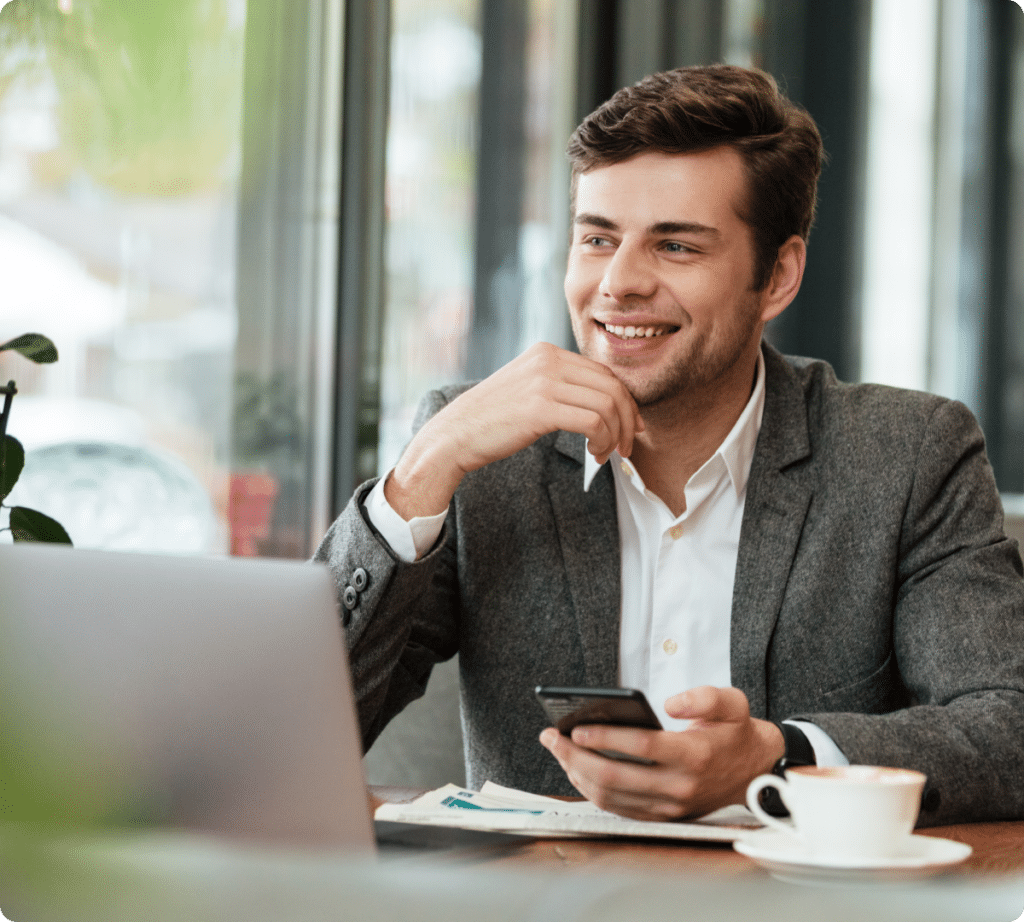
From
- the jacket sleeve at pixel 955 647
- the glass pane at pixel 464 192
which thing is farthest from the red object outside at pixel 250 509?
the jacket sleeve at pixel 955 647

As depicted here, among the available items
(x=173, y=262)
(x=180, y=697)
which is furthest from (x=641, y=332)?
(x=173, y=262)

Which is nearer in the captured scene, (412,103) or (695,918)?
(695,918)

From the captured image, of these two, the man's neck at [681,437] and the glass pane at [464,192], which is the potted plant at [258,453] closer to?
the glass pane at [464,192]

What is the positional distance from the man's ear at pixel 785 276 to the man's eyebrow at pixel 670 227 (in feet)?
0.64

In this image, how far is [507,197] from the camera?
123 inches

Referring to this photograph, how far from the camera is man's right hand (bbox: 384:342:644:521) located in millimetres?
1402

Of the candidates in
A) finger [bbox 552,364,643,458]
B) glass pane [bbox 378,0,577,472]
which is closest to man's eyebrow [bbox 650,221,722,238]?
finger [bbox 552,364,643,458]

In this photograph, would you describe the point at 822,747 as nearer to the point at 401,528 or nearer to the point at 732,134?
the point at 401,528

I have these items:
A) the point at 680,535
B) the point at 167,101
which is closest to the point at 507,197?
the point at 167,101

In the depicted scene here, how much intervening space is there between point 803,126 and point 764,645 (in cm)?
77

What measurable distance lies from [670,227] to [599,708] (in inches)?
33.7

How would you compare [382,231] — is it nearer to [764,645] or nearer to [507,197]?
[507,197]

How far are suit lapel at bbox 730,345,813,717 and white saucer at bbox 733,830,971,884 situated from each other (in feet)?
2.02

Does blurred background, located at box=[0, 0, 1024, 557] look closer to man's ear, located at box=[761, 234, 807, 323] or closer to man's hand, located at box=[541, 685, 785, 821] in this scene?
man's ear, located at box=[761, 234, 807, 323]
